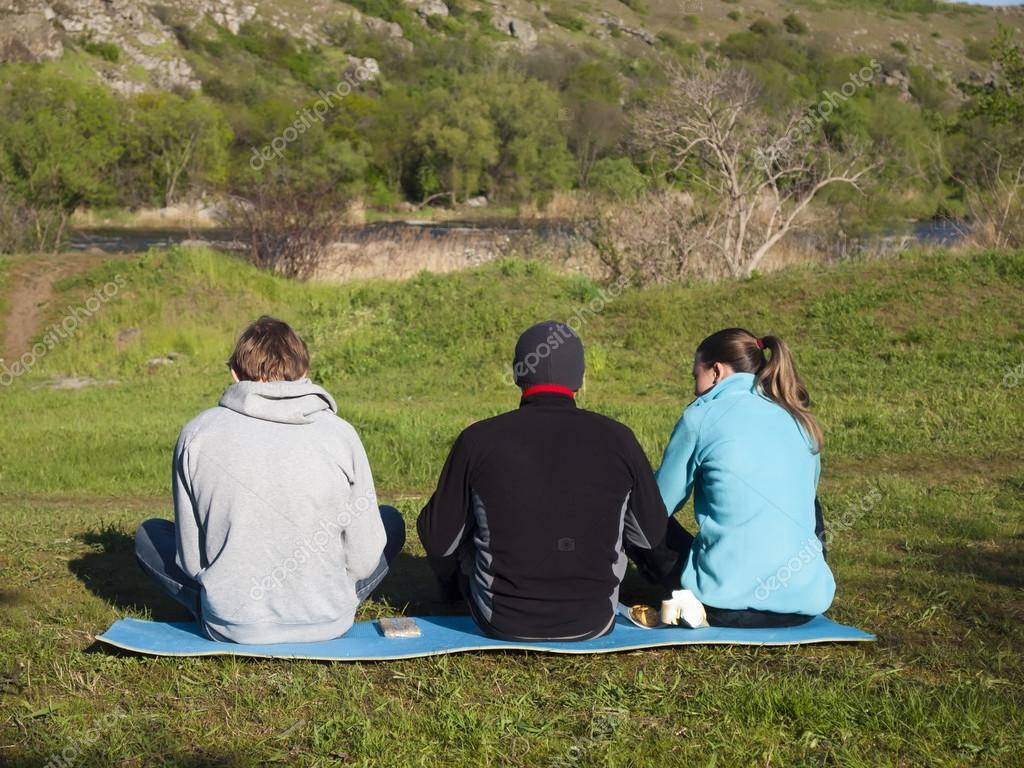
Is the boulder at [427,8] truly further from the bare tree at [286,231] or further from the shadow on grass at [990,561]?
the shadow on grass at [990,561]

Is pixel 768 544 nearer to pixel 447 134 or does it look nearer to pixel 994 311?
pixel 994 311

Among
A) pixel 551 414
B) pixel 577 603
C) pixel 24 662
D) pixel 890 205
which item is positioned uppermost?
pixel 890 205

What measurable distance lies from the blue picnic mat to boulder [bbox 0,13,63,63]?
219 feet

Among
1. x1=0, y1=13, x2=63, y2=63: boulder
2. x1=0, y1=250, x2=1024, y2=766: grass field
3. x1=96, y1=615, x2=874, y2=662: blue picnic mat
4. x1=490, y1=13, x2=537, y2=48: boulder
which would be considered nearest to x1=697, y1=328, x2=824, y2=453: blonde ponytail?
x1=96, y1=615, x2=874, y2=662: blue picnic mat

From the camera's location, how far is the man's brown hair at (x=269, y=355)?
13.5 feet

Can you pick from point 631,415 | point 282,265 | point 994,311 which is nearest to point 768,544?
point 631,415

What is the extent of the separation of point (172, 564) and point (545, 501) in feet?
5.05

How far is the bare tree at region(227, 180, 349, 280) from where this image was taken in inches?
717

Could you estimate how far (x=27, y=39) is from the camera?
66625mm

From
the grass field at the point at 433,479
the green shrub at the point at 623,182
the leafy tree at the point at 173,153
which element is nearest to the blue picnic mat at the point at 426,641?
the grass field at the point at 433,479

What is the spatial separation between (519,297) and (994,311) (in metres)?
5.67

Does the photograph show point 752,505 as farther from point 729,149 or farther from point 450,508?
point 729,149

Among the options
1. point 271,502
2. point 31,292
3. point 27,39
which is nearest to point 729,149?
point 31,292

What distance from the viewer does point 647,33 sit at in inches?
4235
